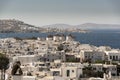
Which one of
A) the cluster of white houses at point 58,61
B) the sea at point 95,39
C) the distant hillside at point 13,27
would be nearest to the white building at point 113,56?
the cluster of white houses at point 58,61

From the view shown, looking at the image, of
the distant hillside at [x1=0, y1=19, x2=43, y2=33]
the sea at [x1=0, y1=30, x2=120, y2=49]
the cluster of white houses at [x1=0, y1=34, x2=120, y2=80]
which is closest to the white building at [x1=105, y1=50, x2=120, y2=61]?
the cluster of white houses at [x1=0, y1=34, x2=120, y2=80]

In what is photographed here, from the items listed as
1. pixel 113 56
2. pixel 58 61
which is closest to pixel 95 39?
pixel 113 56

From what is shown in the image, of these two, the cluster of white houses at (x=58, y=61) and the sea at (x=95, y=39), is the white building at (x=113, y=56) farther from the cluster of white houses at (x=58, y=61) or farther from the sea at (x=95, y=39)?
the sea at (x=95, y=39)

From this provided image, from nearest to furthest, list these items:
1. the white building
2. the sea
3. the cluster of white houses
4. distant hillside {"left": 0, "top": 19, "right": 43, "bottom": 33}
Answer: the cluster of white houses, the white building, the sea, distant hillside {"left": 0, "top": 19, "right": 43, "bottom": 33}

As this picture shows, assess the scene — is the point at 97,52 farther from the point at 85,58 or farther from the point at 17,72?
the point at 17,72

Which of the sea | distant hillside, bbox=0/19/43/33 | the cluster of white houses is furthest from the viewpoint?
distant hillside, bbox=0/19/43/33

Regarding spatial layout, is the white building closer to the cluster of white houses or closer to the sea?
the cluster of white houses

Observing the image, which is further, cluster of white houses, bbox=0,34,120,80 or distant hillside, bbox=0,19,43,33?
distant hillside, bbox=0,19,43,33

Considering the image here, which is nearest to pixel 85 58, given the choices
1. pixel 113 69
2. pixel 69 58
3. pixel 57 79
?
pixel 69 58

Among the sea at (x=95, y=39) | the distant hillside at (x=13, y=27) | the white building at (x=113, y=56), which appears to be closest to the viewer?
the white building at (x=113, y=56)

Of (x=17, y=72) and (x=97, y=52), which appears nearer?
(x=17, y=72)

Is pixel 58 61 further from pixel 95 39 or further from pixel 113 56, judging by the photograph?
pixel 95 39
